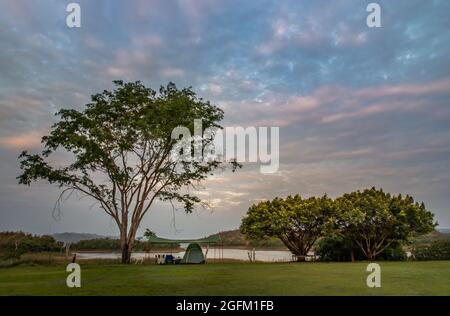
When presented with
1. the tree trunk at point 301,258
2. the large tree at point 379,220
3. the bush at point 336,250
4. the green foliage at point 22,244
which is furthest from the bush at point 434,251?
the green foliage at point 22,244

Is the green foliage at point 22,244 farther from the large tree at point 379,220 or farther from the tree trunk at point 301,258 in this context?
the large tree at point 379,220

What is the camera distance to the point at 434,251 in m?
33.3

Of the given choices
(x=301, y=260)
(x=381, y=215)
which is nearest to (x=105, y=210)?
(x=301, y=260)

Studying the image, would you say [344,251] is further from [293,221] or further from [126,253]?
[126,253]

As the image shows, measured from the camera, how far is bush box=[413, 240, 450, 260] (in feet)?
108

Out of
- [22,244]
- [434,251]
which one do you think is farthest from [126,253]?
[434,251]

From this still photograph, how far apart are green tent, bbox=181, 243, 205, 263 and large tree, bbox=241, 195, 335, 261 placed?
4829mm

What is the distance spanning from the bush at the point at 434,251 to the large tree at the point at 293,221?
862cm

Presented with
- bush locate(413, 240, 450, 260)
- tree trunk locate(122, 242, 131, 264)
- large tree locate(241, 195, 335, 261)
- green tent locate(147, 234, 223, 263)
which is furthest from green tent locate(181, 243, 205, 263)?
bush locate(413, 240, 450, 260)
